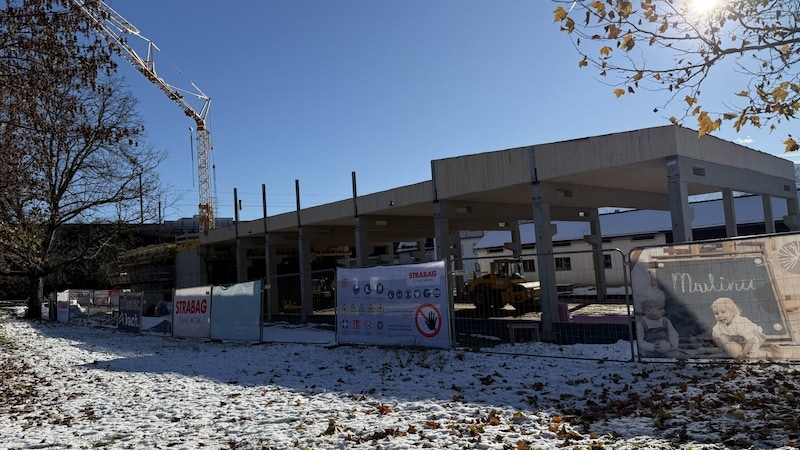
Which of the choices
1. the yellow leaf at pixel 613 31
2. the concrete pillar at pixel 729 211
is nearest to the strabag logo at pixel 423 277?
the yellow leaf at pixel 613 31

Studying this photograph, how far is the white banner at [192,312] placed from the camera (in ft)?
58.9

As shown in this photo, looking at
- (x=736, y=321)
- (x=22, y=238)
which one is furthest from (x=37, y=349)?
(x=736, y=321)

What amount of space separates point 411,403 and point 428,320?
4.06m

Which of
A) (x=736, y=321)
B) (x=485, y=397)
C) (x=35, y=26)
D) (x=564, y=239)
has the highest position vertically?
(x=35, y=26)

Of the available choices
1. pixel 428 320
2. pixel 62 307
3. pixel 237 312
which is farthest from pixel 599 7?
pixel 62 307

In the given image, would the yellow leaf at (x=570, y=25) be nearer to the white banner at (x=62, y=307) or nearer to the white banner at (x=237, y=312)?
the white banner at (x=237, y=312)

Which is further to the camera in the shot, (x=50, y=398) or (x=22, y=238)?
(x=22, y=238)

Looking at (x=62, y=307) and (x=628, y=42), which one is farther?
(x=62, y=307)

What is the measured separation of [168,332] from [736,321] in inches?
743

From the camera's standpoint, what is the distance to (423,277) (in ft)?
38.7

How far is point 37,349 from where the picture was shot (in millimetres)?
17188

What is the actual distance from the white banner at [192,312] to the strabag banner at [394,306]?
630 cm

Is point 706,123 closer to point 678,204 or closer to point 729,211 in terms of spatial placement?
point 678,204

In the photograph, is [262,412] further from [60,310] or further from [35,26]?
[60,310]
